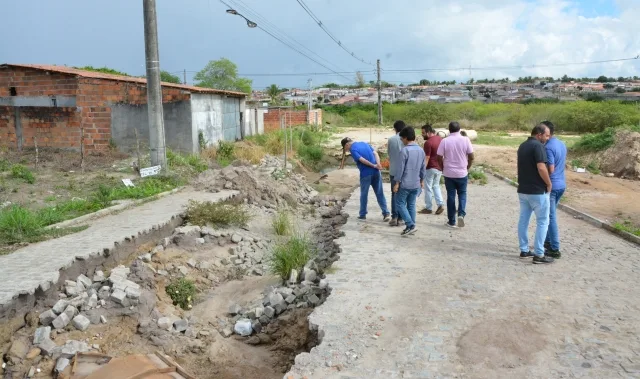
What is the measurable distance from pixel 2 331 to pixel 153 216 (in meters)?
4.20

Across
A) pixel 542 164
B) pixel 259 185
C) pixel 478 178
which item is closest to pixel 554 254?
pixel 542 164

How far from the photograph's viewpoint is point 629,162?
18.2 meters

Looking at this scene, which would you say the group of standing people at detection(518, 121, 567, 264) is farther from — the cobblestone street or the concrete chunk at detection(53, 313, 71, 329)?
the concrete chunk at detection(53, 313, 71, 329)

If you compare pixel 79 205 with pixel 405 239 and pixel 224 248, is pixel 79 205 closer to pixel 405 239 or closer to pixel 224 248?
pixel 224 248

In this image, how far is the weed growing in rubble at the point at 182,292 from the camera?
6.65m

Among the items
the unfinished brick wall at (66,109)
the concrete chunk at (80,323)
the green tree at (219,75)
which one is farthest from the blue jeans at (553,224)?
the green tree at (219,75)

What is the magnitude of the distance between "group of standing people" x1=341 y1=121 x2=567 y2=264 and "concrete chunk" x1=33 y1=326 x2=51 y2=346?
5.23 metres

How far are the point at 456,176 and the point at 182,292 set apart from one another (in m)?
4.71

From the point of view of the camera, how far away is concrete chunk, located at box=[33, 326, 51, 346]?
481cm

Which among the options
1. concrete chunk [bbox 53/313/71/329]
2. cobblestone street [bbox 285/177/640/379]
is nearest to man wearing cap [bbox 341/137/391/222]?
cobblestone street [bbox 285/177/640/379]

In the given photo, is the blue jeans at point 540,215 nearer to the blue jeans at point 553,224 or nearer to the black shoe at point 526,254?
the black shoe at point 526,254

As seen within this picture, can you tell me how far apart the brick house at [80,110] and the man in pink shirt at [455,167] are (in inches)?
396

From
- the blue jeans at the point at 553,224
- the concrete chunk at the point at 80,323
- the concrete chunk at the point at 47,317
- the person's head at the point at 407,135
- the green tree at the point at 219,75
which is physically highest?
the green tree at the point at 219,75

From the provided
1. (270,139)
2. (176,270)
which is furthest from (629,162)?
(176,270)
